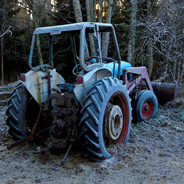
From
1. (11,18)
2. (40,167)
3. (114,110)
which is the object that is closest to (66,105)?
(114,110)

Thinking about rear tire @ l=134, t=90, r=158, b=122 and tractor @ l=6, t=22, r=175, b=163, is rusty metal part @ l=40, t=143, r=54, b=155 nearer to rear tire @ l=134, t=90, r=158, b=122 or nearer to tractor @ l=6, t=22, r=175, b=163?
tractor @ l=6, t=22, r=175, b=163

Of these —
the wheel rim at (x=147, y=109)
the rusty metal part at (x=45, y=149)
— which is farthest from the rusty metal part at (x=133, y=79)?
the rusty metal part at (x=45, y=149)

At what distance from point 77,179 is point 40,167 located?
2.26 ft

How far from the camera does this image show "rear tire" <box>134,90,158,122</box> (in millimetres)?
5410

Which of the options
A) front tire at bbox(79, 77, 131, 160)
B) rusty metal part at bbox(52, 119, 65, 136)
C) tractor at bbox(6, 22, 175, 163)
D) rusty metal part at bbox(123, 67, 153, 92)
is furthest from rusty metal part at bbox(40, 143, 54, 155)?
rusty metal part at bbox(123, 67, 153, 92)

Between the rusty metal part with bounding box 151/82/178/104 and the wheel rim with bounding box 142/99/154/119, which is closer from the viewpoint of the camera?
the wheel rim with bounding box 142/99/154/119

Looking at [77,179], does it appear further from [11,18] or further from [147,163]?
[11,18]

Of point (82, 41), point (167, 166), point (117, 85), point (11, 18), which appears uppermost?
point (11, 18)

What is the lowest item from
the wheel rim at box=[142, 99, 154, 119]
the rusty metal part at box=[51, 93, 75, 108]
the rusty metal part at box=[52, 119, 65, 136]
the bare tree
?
the wheel rim at box=[142, 99, 154, 119]

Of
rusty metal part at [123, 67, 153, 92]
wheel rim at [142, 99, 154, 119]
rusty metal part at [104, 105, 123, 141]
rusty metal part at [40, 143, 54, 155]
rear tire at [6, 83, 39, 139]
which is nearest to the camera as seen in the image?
rusty metal part at [40, 143, 54, 155]

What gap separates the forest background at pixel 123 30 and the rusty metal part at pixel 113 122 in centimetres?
465

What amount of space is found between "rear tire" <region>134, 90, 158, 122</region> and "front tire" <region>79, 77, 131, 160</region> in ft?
4.95

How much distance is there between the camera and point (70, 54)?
14844 millimetres

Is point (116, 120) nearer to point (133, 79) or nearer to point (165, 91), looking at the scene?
point (133, 79)
